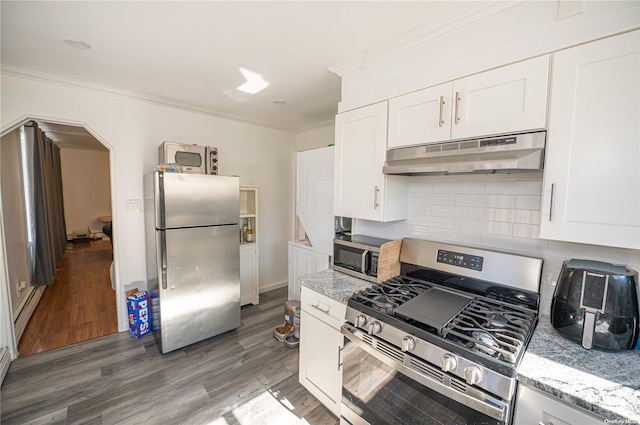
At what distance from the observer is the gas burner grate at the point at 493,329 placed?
105 cm

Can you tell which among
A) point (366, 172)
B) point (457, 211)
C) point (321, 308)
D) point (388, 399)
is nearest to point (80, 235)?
point (321, 308)

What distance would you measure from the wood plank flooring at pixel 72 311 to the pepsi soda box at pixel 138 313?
1.19 feet

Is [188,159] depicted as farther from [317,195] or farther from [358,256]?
[358,256]

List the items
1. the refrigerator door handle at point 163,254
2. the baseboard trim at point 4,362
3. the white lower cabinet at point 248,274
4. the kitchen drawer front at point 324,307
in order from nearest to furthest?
the kitchen drawer front at point 324,307, the baseboard trim at point 4,362, the refrigerator door handle at point 163,254, the white lower cabinet at point 248,274

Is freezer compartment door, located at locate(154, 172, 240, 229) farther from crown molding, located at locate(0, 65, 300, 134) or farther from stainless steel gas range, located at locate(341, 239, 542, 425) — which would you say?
stainless steel gas range, located at locate(341, 239, 542, 425)

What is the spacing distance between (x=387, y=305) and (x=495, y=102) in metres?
1.18

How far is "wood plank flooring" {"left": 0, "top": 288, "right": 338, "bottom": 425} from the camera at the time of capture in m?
1.82

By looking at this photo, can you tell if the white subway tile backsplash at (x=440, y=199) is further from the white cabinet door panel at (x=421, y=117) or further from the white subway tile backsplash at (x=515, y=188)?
the white cabinet door panel at (x=421, y=117)

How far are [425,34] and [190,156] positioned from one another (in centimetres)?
241

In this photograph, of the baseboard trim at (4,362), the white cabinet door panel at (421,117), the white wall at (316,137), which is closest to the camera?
the white cabinet door panel at (421,117)

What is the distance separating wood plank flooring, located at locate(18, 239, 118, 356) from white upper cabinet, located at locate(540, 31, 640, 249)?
13.0 feet

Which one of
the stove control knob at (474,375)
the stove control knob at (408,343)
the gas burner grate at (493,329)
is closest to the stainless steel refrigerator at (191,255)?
the stove control knob at (408,343)

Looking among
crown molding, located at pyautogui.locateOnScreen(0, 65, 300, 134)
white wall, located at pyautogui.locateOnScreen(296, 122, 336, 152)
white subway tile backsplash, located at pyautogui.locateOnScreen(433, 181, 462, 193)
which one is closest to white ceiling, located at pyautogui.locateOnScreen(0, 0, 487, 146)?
crown molding, located at pyautogui.locateOnScreen(0, 65, 300, 134)

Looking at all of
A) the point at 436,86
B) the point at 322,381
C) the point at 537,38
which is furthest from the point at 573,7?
the point at 322,381
